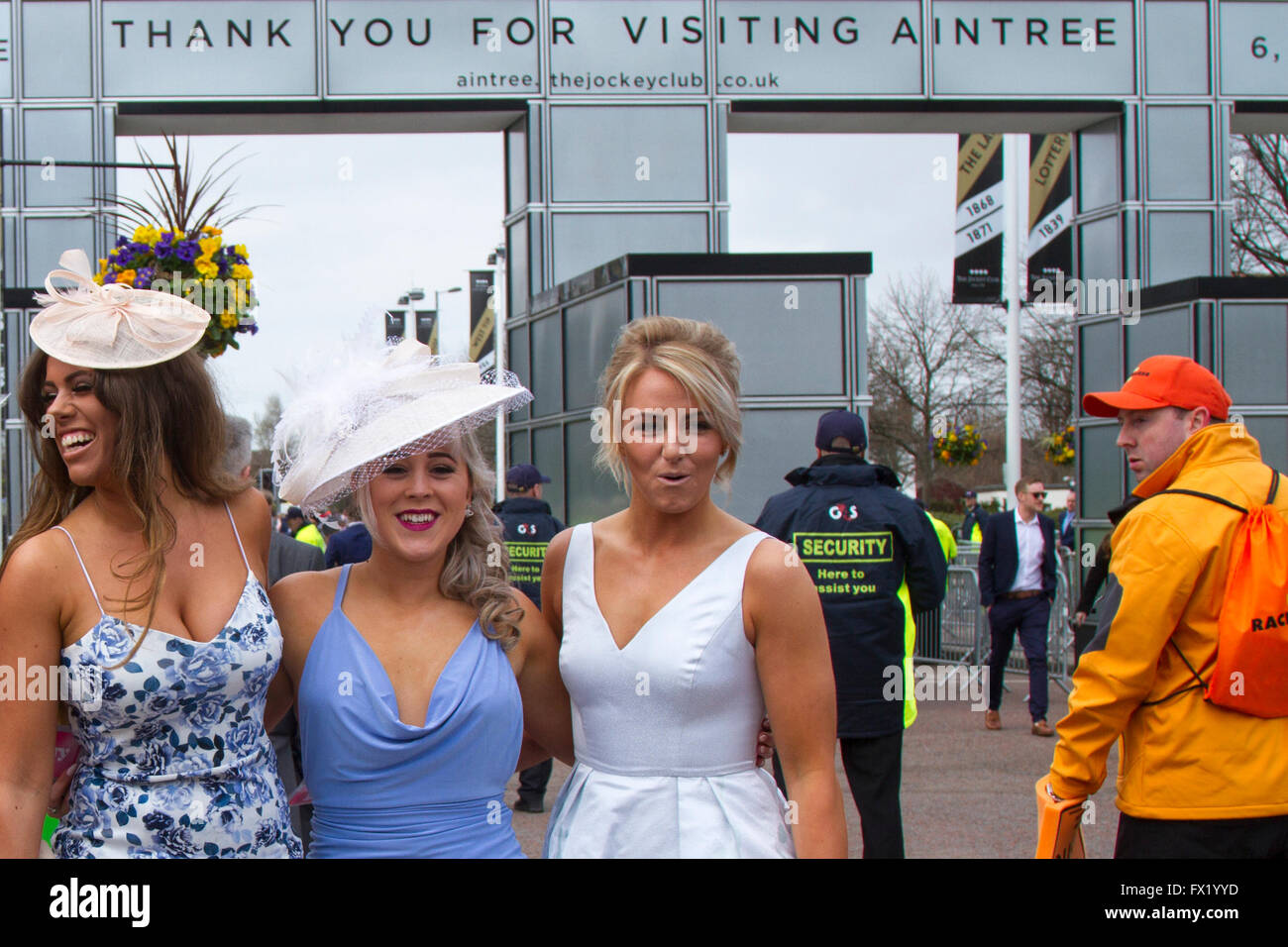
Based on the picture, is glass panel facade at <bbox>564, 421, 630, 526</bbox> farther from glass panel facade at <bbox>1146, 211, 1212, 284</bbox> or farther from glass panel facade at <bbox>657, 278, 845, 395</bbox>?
glass panel facade at <bbox>1146, 211, 1212, 284</bbox>

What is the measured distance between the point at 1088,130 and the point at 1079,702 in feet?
33.7

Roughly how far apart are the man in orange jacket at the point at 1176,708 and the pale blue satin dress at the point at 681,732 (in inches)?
47.7

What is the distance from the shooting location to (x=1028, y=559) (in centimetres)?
991

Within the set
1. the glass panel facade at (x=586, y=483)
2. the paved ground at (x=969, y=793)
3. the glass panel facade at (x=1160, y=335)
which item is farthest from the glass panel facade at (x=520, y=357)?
the glass panel facade at (x=1160, y=335)

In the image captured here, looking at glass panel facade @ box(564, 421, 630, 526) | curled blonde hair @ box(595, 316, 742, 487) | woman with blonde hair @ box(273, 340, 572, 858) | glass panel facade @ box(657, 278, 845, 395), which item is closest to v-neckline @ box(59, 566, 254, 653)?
woman with blonde hair @ box(273, 340, 572, 858)

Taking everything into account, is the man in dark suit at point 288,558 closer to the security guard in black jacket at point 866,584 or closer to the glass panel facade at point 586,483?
the security guard in black jacket at point 866,584

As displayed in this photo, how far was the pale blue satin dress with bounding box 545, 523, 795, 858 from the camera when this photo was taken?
2359 mm

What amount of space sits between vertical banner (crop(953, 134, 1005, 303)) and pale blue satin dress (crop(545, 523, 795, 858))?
15454 mm

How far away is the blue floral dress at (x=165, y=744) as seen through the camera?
88.3 inches

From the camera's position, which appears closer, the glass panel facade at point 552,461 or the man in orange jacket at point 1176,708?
the man in orange jacket at point 1176,708

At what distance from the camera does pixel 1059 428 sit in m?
32.4

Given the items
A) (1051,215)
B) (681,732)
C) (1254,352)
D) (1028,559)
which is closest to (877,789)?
(681,732)

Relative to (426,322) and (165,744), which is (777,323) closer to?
(165,744)
